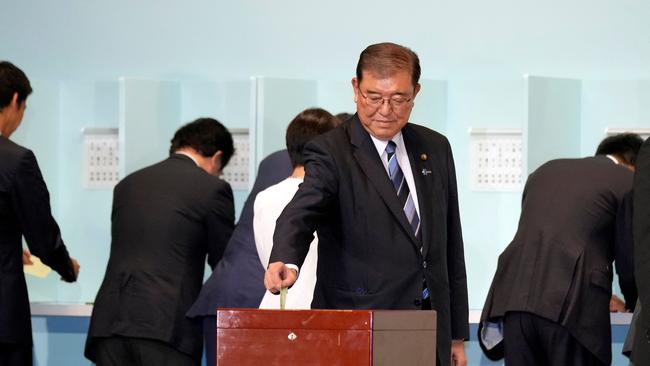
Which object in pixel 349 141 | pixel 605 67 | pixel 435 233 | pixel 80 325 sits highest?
pixel 605 67

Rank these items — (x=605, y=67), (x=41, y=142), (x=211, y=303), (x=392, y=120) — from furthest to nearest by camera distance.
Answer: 1. (x=41, y=142)
2. (x=605, y=67)
3. (x=211, y=303)
4. (x=392, y=120)

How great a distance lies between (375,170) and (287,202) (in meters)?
0.77

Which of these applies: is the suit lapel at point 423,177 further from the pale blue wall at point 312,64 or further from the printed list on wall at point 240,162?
the printed list on wall at point 240,162

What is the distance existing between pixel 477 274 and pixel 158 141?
5.32ft

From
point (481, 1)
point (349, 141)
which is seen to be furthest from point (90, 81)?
point (349, 141)

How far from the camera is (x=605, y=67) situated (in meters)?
5.34

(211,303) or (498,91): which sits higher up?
(498,91)

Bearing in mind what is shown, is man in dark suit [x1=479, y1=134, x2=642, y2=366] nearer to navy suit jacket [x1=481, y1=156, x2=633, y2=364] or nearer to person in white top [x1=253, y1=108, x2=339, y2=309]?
navy suit jacket [x1=481, y1=156, x2=633, y2=364]

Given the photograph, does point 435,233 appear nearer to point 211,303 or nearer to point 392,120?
point 392,120

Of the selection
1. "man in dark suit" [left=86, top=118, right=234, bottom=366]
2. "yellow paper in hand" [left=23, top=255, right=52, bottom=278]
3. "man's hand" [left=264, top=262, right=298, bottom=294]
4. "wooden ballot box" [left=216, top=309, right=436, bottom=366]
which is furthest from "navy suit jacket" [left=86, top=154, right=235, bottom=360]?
"wooden ballot box" [left=216, top=309, right=436, bottom=366]

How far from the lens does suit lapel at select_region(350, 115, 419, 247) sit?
2.94 m

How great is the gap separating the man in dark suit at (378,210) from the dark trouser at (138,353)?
1.57 metres

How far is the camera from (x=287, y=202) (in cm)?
371

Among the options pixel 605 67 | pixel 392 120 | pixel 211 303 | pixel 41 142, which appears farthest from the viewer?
pixel 41 142
